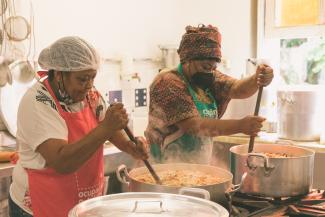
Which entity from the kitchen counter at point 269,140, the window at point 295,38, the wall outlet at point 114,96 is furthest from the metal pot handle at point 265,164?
the window at point 295,38

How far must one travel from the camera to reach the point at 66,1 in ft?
8.48

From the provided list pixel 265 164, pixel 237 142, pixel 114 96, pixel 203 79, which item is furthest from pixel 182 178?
pixel 237 142

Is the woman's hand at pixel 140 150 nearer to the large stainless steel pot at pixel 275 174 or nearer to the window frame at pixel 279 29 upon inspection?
the large stainless steel pot at pixel 275 174

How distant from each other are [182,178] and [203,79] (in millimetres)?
625

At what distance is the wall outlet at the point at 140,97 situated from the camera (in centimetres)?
299

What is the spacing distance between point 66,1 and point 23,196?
1.51 metres

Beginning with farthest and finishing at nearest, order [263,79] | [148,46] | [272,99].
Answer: [272,99] → [148,46] → [263,79]

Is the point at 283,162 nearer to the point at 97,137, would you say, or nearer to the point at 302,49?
the point at 97,137

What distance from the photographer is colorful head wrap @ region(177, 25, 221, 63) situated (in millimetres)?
1801

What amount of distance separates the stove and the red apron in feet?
1.61

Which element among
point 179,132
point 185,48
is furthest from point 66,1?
point 179,132

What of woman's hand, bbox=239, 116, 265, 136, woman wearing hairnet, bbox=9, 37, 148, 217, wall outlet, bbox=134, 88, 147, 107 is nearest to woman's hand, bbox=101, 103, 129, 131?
woman wearing hairnet, bbox=9, 37, 148, 217

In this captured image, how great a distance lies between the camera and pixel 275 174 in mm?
1424

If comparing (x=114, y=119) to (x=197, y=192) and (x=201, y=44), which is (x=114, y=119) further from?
(x=201, y=44)
